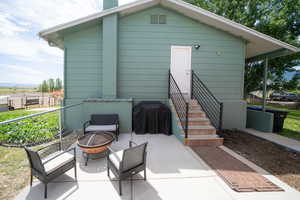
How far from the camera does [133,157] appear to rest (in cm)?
186

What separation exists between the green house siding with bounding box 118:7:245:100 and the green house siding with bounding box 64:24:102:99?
82 cm

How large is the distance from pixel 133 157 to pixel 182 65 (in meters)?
4.10

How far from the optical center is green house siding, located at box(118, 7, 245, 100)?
470 centimetres

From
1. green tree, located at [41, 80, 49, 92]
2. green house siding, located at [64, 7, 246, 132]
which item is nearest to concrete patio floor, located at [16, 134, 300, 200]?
green house siding, located at [64, 7, 246, 132]

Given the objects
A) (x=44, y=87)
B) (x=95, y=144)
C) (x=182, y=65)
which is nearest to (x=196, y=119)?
(x=182, y=65)

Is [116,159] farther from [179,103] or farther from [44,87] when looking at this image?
[44,87]

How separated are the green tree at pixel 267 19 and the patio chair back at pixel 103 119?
9326 mm

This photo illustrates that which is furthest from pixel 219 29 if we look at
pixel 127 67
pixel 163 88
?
pixel 127 67

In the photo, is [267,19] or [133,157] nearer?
[133,157]

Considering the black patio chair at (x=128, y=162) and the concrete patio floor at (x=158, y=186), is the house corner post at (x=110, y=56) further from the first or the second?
the black patio chair at (x=128, y=162)

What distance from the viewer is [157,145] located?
335 centimetres

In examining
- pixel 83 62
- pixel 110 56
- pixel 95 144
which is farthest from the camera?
pixel 83 62

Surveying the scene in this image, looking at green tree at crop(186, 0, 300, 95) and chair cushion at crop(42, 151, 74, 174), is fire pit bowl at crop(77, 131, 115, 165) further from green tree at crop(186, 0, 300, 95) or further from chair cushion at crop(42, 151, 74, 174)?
green tree at crop(186, 0, 300, 95)

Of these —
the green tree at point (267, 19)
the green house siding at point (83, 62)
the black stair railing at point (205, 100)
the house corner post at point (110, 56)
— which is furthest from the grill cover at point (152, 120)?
the green tree at point (267, 19)
